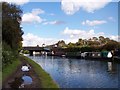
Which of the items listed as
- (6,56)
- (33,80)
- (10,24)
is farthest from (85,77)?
(10,24)

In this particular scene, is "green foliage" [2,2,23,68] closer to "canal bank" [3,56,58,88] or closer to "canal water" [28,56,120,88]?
"canal water" [28,56,120,88]

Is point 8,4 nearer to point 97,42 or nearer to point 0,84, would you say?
point 0,84

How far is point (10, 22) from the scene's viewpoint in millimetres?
57688

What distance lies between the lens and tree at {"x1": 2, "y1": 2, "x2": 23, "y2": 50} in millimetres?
57531

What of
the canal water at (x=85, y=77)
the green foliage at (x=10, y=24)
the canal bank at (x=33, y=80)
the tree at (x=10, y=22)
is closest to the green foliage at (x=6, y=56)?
the canal bank at (x=33, y=80)

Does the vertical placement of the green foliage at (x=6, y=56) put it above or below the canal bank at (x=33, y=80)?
above

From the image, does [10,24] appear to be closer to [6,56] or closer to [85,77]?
[6,56]

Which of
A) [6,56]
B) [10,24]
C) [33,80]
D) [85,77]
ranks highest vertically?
[10,24]

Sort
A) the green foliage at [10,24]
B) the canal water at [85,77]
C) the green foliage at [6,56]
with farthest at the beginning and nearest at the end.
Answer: the green foliage at [10,24] < the green foliage at [6,56] < the canal water at [85,77]

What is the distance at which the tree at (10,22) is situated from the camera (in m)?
57.5

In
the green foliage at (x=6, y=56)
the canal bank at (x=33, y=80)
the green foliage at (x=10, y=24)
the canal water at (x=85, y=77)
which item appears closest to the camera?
the canal bank at (x=33, y=80)

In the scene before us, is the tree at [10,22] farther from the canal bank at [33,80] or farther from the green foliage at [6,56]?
the canal bank at [33,80]

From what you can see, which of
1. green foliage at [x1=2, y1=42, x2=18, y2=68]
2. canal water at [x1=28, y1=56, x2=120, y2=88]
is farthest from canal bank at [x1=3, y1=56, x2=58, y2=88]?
green foliage at [x1=2, y1=42, x2=18, y2=68]

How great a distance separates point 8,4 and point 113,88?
39.4 metres
